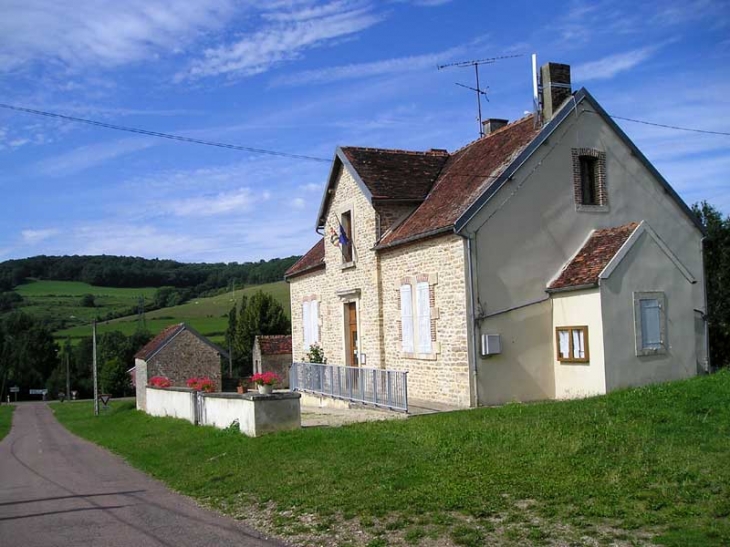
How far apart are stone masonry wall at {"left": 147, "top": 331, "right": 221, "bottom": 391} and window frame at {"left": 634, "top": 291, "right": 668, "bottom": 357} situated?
94.3 feet

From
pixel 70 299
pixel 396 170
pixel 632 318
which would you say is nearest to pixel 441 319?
pixel 632 318

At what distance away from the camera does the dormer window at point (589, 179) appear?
60.3 ft

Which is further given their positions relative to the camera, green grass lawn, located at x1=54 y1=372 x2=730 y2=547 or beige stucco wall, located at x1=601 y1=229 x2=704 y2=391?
beige stucco wall, located at x1=601 y1=229 x2=704 y2=391

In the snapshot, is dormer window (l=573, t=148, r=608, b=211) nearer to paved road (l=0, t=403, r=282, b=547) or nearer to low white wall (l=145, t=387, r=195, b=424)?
low white wall (l=145, t=387, r=195, b=424)

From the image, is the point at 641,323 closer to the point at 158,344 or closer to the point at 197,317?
→ the point at 158,344

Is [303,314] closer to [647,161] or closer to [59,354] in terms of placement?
[647,161]

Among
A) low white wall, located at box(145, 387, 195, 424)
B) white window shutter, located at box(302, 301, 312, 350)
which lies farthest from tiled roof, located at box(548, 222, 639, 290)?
white window shutter, located at box(302, 301, 312, 350)

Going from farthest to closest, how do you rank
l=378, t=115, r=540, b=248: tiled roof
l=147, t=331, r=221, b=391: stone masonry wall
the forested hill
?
the forested hill, l=147, t=331, r=221, b=391: stone masonry wall, l=378, t=115, r=540, b=248: tiled roof

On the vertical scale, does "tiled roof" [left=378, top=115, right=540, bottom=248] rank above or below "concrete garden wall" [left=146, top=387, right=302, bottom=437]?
above

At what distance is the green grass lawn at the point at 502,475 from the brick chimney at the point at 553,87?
7494mm

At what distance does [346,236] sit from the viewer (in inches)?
904

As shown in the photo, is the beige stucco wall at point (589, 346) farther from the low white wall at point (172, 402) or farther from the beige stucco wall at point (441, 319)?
the low white wall at point (172, 402)

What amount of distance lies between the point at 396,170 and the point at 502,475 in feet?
45.8

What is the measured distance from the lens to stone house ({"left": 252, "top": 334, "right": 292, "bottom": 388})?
43.9 meters
